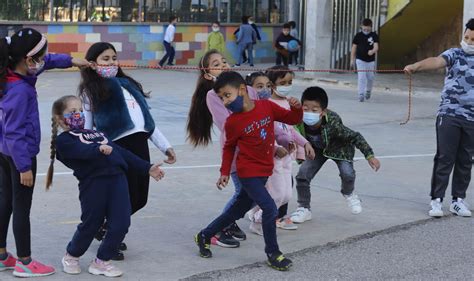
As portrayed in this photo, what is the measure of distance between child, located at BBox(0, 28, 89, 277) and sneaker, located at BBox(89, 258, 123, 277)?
0.93 ft

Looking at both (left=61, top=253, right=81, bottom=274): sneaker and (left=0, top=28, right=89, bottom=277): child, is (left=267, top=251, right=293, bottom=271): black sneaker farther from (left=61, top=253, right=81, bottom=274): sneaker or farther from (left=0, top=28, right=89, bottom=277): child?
(left=0, top=28, right=89, bottom=277): child

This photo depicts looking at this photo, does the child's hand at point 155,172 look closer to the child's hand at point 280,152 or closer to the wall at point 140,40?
the child's hand at point 280,152

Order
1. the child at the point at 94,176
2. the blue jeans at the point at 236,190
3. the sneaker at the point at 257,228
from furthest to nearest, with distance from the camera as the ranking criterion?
the sneaker at the point at 257,228 < the blue jeans at the point at 236,190 < the child at the point at 94,176

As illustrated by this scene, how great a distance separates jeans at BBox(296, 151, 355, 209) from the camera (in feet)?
23.0

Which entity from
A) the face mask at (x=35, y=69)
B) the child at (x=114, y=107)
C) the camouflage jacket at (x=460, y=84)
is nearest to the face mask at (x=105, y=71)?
the child at (x=114, y=107)

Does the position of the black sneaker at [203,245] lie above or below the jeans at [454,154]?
below

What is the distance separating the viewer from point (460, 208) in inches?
291

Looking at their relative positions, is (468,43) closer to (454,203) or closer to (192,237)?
(454,203)

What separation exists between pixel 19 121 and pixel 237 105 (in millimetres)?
1441

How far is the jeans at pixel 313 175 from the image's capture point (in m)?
7.01

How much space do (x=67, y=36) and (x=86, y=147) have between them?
63.2 ft

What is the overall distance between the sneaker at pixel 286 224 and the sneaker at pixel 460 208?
1.54 metres

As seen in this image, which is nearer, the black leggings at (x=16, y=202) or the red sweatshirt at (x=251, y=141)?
the black leggings at (x=16, y=202)

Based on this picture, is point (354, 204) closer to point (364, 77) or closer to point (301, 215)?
point (301, 215)
